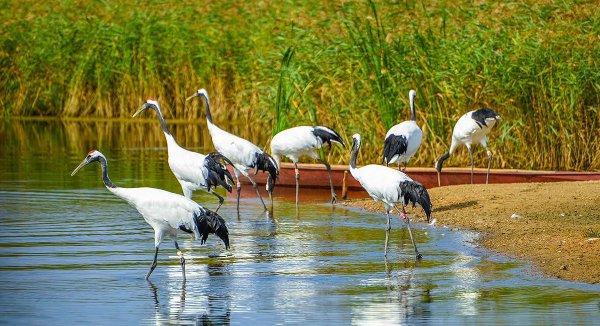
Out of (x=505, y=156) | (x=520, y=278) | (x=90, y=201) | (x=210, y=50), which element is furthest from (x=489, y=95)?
(x=210, y=50)

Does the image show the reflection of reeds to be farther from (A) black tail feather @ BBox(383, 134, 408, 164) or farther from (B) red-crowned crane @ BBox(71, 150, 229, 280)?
(B) red-crowned crane @ BBox(71, 150, 229, 280)

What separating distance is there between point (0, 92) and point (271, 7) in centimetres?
684

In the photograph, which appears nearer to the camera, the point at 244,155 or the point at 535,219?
the point at 535,219

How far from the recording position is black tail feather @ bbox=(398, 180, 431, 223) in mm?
11812

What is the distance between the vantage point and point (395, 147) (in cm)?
1572

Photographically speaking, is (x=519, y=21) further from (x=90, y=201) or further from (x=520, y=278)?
(x=520, y=278)

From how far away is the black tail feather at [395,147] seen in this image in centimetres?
1573

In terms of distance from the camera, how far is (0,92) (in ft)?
103

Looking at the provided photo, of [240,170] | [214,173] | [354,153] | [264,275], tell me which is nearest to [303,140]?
[240,170]

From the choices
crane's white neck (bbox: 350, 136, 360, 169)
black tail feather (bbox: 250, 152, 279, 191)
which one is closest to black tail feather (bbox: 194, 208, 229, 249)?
crane's white neck (bbox: 350, 136, 360, 169)

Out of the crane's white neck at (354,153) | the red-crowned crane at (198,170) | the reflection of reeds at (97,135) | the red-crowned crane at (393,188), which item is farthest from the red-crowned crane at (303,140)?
the reflection of reeds at (97,135)

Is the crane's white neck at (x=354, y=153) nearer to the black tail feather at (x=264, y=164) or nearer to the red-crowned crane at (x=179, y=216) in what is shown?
the red-crowned crane at (x=179, y=216)

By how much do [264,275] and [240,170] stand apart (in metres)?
5.67

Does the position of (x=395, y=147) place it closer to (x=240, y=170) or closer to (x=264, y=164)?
(x=264, y=164)
